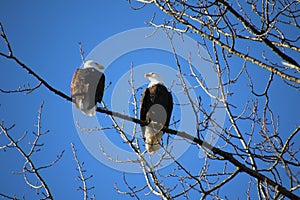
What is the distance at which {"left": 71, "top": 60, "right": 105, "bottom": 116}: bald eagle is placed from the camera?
463 centimetres

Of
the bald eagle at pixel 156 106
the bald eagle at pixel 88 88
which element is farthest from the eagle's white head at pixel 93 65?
the bald eagle at pixel 156 106

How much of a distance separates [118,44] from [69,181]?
48.5 metres

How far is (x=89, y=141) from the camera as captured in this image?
4.43 meters

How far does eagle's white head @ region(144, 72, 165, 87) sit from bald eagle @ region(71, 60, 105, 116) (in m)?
0.69

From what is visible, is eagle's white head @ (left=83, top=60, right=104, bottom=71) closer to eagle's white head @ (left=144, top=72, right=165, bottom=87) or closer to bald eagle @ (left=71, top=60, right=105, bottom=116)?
bald eagle @ (left=71, top=60, right=105, bottom=116)

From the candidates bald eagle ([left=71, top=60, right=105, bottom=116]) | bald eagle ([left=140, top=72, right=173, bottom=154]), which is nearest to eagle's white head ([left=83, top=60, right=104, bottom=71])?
bald eagle ([left=71, top=60, right=105, bottom=116])

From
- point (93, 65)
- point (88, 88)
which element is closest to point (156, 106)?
point (88, 88)

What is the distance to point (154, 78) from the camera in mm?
5457

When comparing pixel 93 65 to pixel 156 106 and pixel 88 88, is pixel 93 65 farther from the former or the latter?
pixel 156 106

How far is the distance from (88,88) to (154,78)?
1.03 m

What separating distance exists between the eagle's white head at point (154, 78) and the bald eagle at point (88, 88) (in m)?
0.69

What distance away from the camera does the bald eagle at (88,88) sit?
4629 mm

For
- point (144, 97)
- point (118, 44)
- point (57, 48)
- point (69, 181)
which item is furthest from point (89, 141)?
point (57, 48)

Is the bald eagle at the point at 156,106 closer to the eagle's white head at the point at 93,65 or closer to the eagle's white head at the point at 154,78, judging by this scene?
the eagle's white head at the point at 154,78
